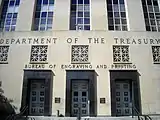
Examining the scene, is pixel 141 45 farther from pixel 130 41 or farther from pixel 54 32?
pixel 54 32

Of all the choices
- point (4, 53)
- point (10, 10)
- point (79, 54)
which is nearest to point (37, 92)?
point (4, 53)

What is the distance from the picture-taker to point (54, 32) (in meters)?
16.4

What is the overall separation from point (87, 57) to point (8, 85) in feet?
18.1

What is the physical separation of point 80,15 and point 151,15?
18.0ft

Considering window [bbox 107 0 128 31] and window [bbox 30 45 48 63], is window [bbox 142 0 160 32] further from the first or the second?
window [bbox 30 45 48 63]

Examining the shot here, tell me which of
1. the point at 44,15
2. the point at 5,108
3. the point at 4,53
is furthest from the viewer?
the point at 44,15

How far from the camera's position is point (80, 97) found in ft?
51.2

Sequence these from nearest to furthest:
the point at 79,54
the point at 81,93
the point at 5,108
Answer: the point at 5,108 → the point at 81,93 → the point at 79,54

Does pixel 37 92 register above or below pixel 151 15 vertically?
below

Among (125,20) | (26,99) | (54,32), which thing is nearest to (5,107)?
(26,99)

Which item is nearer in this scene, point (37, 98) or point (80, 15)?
point (37, 98)

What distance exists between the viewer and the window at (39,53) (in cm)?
1588

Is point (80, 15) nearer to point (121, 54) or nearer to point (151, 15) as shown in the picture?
point (121, 54)

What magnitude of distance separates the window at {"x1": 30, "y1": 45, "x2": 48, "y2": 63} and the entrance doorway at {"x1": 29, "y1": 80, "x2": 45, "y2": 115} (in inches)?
59.5
